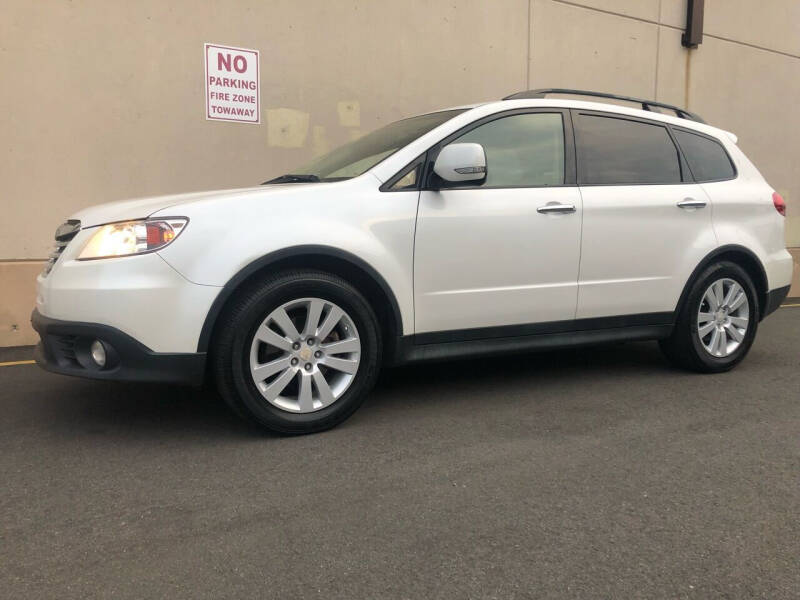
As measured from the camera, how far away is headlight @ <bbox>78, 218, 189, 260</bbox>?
311 centimetres

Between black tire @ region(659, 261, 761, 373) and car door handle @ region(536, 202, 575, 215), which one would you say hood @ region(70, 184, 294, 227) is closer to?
car door handle @ region(536, 202, 575, 215)

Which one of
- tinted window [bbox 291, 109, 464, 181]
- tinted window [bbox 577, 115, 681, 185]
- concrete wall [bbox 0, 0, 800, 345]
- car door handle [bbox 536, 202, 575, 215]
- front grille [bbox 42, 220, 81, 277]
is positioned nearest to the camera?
front grille [bbox 42, 220, 81, 277]

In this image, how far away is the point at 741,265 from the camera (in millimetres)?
4840

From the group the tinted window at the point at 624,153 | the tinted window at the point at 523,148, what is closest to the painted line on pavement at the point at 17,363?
the tinted window at the point at 523,148

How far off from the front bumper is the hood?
524 mm

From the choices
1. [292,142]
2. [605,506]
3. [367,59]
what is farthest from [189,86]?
[605,506]

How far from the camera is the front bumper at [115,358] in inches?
120

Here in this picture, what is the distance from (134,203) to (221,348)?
3.09 ft

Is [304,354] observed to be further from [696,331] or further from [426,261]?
[696,331]

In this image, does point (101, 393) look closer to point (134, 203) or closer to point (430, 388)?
point (134, 203)

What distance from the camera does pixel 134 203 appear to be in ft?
11.4

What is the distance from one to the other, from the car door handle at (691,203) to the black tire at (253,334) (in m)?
2.32

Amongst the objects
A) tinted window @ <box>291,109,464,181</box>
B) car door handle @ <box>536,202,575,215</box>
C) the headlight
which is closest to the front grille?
the headlight

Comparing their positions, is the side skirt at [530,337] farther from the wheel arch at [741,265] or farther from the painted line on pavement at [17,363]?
the painted line on pavement at [17,363]
